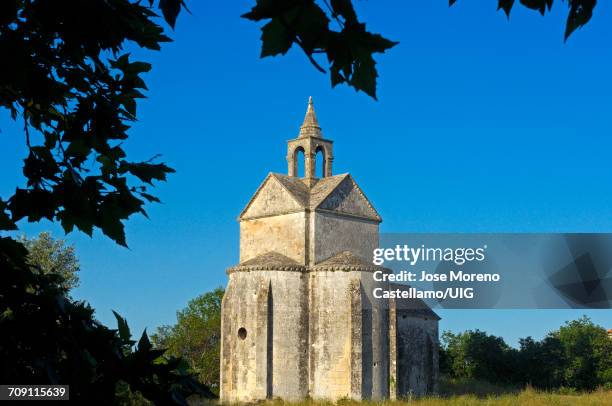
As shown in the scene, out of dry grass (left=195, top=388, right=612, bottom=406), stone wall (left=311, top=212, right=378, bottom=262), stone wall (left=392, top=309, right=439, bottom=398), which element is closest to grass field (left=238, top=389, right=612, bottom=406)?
dry grass (left=195, top=388, right=612, bottom=406)

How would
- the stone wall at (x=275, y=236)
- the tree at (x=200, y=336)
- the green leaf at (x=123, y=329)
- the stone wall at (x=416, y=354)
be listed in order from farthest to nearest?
1. the tree at (x=200, y=336)
2. the stone wall at (x=416, y=354)
3. the stone wall at (x=275, y=236)
4. the green leaf at (x=123, y=329)

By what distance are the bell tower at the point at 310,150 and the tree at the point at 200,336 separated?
19.2 meters

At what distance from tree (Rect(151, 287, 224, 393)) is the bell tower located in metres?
19.2

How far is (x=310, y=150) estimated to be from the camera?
33.1 metres

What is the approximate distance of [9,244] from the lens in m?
4.06

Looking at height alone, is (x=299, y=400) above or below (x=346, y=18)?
below

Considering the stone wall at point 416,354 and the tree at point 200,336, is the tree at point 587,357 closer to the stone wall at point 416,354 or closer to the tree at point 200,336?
the stone wall at point 416,354

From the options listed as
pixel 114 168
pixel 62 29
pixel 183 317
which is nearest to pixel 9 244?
pixel 114 168

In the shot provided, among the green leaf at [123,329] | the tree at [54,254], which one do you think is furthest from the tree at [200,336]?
the green leaf at [123,329]

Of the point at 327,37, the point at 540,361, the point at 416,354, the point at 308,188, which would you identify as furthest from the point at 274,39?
the point at 540,361

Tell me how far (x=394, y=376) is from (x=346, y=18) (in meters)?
28.7

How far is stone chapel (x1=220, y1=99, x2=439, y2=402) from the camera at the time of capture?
29109 millimetres

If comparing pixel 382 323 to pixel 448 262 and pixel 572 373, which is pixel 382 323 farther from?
pixel 572 373

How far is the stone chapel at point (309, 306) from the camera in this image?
95.5 ft
